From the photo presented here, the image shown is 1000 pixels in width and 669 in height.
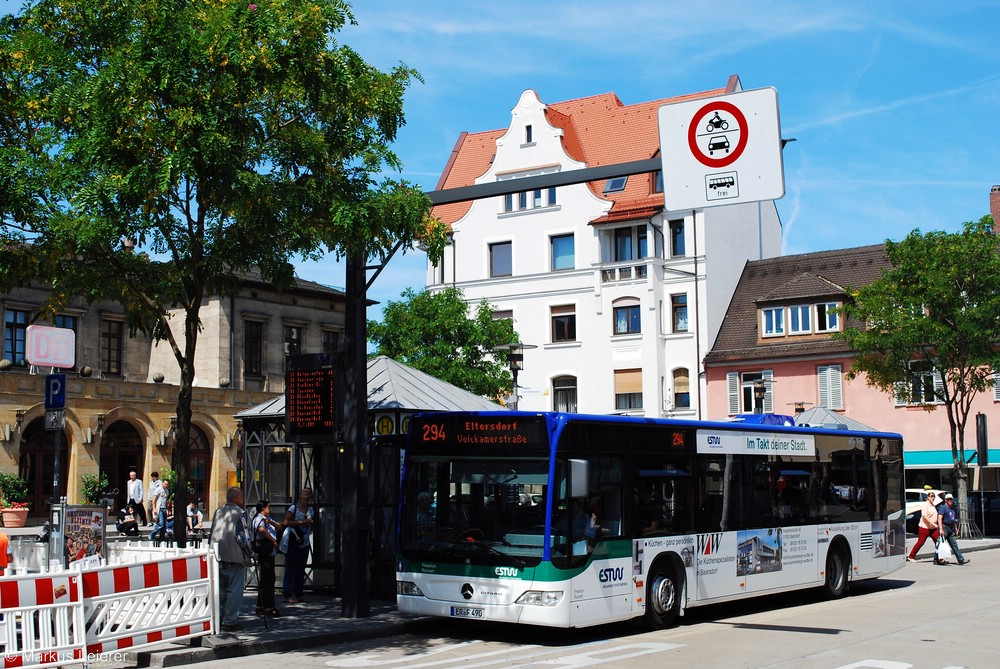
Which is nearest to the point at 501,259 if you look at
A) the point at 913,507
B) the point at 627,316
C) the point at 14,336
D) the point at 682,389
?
the point at 627,316

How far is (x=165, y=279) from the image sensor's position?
15.2 m

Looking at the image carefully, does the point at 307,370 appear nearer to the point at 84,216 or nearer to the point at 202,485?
the point at 84,216

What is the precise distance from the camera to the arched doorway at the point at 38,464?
42094 millimetres

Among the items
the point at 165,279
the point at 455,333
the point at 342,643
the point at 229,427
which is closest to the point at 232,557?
the point at 342,643

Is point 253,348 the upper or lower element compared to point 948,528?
upper

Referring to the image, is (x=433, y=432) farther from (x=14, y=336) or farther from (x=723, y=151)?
(x=14, y=336)

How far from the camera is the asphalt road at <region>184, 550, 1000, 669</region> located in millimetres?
12367

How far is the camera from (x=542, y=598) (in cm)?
1359

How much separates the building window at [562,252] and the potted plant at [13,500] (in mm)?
25899

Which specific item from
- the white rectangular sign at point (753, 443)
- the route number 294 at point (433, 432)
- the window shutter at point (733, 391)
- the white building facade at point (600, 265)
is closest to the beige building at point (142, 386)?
the white building facade at point (600, 265)

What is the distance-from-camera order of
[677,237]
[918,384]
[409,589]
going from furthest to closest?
[677,237], [918,384], [409,589]

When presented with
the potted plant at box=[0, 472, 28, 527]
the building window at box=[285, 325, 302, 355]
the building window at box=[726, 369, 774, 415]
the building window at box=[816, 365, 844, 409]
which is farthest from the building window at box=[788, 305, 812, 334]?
the potted plant at box=[0, 472, 28, 527]

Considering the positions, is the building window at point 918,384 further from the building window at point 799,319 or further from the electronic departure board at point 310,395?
the electronic departure board at point 310,395

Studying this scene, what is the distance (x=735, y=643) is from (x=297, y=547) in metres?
7.24
